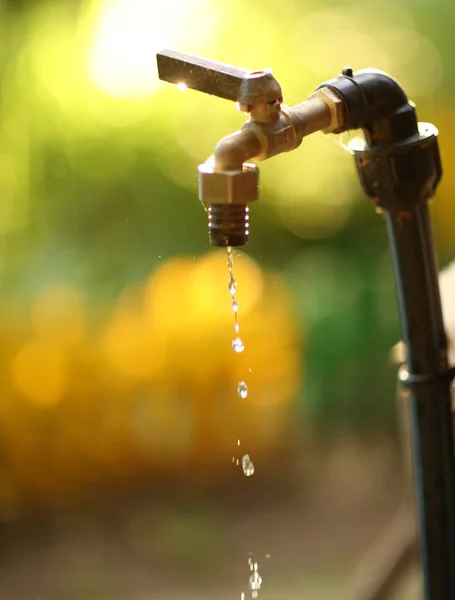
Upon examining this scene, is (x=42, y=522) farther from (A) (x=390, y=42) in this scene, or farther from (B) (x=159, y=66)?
(B) (x=159, y=66)

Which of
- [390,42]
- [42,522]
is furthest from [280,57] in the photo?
[42,522]

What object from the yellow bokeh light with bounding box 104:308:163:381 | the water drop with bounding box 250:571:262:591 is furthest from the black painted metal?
the yellow bokeh light with bounding box 104:308:163:381

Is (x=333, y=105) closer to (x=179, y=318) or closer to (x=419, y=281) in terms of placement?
(x=419, y=281)

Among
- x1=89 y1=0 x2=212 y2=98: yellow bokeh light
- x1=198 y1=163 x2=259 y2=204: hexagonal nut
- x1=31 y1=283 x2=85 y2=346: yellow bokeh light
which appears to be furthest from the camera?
x1=31 y1=283 x2=85 y2=346: yellow bokeh light

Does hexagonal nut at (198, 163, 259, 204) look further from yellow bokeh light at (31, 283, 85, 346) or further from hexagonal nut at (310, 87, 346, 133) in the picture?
yellow bokeh light at (31, 283, 85, 346)

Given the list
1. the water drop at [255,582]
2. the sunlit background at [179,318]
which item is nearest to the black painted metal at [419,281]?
the water drop at [255,582]

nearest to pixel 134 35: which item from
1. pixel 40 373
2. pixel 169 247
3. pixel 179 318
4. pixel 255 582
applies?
pixel 169 247

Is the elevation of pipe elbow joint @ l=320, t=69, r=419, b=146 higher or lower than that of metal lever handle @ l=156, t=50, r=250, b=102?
lower

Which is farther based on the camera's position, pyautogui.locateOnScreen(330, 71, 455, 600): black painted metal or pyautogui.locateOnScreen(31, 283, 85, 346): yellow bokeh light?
pyautogui.locateOnScreen(31, 283, 85, 346): yellow bokeh light
